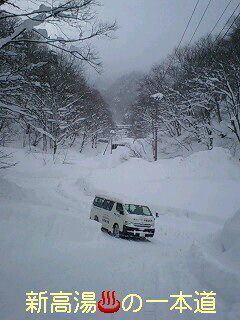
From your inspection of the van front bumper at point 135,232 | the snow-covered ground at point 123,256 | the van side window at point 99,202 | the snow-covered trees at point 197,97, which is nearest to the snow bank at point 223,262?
the snow-covered ground at point 123,256

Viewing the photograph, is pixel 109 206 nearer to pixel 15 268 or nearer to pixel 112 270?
pixel 112 270

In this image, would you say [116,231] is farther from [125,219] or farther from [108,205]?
[108,205]

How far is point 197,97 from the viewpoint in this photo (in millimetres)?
33875

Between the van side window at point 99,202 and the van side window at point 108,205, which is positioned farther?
the van side window at point 99,202

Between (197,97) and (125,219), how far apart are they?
76.2 ft

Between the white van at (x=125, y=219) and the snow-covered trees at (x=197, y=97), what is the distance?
566 inches

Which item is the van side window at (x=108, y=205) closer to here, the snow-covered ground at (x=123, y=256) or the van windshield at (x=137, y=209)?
the van windshield at (x=137, y=209)

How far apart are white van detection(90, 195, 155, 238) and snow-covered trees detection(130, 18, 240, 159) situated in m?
14.4

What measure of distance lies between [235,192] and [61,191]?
14.8m

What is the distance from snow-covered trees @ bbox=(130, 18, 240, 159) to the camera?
27.8 m

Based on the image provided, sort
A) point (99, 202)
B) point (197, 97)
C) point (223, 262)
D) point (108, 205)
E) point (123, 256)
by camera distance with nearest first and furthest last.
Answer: point (223, 262) < point (123, 256) < point (108, 205) < point (99, 202) < point (197, 97)

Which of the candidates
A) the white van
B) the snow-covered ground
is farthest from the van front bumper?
the snow-covered ground

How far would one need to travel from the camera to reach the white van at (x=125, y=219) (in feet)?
47.8

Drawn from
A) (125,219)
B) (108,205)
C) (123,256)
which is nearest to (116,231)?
(125,219)
